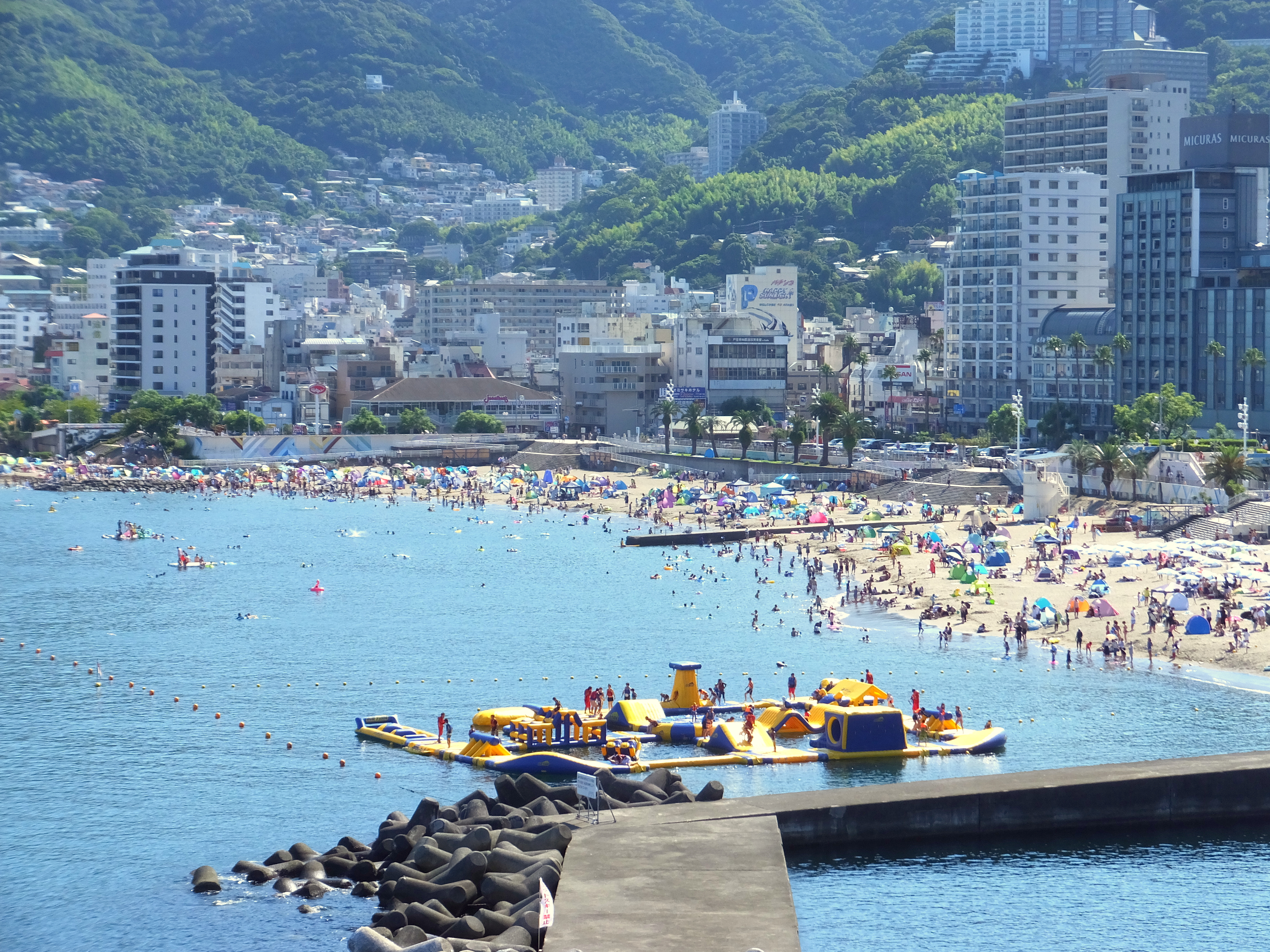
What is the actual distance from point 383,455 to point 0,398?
6031 cm

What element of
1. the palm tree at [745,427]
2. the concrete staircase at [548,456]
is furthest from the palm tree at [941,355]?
the concrete staircase at [548,456]

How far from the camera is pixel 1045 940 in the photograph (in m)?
37.1

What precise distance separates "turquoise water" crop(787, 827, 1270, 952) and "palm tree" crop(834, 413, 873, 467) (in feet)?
254

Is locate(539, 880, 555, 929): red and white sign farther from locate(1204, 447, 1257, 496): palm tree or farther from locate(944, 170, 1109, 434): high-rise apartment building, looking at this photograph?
locate(944, 170, 1109, 434): high-rise apartment building

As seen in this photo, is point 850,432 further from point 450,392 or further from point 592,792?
point 592,792

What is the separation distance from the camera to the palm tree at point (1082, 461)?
101 metres

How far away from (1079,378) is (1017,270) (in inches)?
682

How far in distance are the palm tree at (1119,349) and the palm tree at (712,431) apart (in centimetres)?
3052

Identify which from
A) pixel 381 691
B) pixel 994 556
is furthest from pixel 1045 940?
pixel 994 556

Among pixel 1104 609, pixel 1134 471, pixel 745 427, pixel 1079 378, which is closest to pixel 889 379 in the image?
pixel 745 427

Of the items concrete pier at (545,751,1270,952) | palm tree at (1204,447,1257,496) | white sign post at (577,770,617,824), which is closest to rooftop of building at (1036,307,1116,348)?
palm tree at (1204,447,1257,496)

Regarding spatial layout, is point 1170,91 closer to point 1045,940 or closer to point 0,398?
point 0,398

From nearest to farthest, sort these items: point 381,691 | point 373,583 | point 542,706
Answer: point 542,706 → point 381,691 → point 373,583

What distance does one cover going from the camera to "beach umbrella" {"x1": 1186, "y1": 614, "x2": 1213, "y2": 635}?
6600 cm
